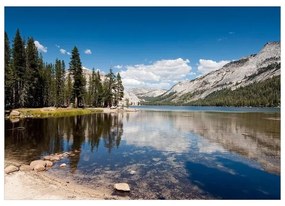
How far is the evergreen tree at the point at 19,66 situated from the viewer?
72.0 metres

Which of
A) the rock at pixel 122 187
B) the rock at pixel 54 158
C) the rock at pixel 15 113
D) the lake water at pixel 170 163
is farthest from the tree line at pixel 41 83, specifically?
the rock at pixel 122 187

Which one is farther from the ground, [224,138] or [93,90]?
[93,90]

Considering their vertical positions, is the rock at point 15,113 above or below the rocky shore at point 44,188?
above

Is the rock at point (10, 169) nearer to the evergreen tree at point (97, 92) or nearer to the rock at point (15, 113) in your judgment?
the rock at point (15, 113)

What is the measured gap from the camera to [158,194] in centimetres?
1532

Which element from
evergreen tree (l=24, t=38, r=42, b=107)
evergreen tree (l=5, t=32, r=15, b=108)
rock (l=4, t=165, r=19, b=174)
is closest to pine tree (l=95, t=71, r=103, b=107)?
evergreen tree (l=24, t=38, r=42, b=107)

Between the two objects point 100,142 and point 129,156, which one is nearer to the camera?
point 129,156

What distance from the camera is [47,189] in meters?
15.1

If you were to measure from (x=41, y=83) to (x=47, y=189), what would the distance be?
79.2 meters

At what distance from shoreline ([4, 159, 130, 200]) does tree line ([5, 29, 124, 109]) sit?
2006 inches

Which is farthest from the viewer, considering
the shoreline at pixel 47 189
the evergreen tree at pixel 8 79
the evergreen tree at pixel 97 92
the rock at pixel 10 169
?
the evergreen tree at pixel 97 92
